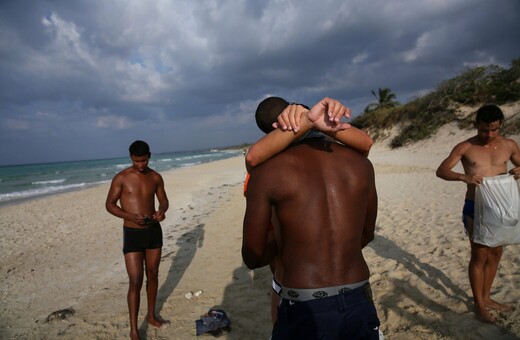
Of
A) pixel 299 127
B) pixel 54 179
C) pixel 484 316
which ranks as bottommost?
pixel 484 316

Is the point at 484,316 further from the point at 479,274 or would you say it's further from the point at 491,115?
the point at 491,115

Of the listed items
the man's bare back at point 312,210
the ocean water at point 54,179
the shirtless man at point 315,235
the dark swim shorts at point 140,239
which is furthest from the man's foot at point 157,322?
the ocean water at point 54,179

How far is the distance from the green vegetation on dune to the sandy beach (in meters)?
13.3

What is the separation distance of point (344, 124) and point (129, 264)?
3001mm

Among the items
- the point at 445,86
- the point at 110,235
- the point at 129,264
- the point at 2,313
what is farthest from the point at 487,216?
the point at 445,86

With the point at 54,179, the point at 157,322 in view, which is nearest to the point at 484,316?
the point at 157,322

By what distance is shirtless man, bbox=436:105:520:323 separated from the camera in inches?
119

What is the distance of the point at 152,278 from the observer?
359 cm

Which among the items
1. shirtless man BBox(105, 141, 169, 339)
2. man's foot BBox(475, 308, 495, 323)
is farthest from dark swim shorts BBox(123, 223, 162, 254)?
man's foot BBox(475, 308, 495, 323)

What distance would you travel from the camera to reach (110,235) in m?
8.20

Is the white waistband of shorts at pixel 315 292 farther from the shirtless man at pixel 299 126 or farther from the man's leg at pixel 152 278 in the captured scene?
the man's leg at pixel 152 278

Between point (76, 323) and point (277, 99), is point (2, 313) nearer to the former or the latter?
point (76, 323)

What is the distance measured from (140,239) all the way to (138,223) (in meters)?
0.20

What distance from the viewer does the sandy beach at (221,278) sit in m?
3.36
